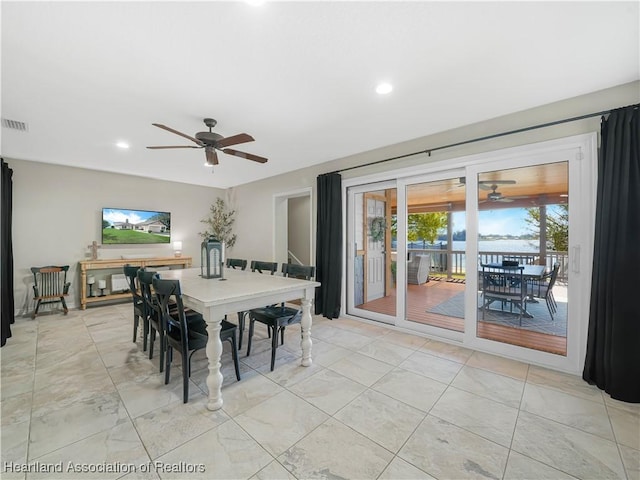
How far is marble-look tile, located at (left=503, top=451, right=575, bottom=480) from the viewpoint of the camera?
4.60 feet

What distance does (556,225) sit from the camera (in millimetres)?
2666

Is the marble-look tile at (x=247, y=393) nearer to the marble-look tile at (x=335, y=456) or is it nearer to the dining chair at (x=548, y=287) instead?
the marble-look tile at (x=335, y=456)

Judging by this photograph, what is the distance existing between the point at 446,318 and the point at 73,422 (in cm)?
411

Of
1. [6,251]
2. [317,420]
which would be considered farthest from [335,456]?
[6,251]

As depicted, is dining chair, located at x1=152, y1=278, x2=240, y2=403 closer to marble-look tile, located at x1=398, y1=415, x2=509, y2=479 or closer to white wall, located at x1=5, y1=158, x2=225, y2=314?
marble-look tile, located at x1=398, y1=415, x2=509, y2=479

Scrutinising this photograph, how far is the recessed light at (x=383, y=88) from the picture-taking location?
87.9 inches

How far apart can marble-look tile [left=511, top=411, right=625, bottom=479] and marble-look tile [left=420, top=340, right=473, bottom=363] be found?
3.22 feet

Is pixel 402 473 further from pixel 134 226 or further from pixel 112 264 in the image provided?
pixel 134 226

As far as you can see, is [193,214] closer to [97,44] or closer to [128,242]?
[128,242]

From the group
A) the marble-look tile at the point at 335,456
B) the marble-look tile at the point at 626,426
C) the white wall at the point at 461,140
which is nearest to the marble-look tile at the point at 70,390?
the marble-look tile at the point at 335,456

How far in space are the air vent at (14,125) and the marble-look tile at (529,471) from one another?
5262 millimetres

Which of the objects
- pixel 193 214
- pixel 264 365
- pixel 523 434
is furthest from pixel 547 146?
pixel 193 214

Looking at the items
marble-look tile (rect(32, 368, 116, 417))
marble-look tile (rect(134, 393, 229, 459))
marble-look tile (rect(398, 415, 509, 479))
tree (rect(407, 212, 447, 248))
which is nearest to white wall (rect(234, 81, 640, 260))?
tree (rect(407, 212, 447, 248))

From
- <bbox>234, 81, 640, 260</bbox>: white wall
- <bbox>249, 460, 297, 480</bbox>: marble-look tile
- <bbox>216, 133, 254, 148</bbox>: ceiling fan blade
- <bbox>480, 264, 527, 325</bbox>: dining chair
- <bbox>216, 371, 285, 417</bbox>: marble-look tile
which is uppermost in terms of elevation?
<bbox>234, 81, 640, 260</bbox>: white wall
